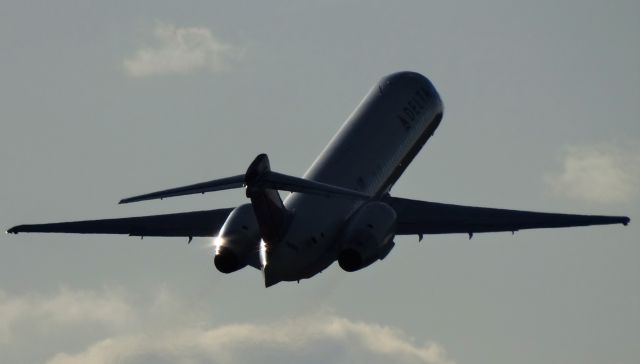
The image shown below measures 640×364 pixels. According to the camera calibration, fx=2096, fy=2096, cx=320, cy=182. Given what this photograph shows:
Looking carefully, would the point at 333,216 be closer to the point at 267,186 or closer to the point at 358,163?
the point at 358,163

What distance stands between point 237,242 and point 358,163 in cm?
1118

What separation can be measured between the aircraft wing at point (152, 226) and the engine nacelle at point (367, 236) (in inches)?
263

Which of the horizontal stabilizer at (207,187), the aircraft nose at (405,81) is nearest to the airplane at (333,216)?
the horizontal stabilizer at (207,187)

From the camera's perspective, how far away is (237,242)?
240 feet

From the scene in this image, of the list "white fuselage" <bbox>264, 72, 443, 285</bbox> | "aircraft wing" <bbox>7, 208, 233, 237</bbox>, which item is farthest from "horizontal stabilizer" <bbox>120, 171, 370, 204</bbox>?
"aircraft wing" <bbox>7, 208, 233, 237</bbox>

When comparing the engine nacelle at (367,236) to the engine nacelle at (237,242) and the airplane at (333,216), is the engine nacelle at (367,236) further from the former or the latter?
the engine nacelle at (237,242)

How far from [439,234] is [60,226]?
47.0 ft

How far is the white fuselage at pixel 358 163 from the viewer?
7438 centimetres

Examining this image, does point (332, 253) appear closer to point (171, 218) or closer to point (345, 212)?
point (345, 212)

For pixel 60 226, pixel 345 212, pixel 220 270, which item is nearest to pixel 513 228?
pixel 345 212

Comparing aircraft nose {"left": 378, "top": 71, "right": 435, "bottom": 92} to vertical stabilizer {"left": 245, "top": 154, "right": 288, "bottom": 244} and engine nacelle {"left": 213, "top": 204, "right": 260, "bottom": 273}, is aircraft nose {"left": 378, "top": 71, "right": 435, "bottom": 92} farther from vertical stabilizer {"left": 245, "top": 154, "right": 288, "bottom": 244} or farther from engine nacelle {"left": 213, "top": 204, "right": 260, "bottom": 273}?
engine nacelle {"left": 213, "top": 204, "right": 260, "bottom": 273}

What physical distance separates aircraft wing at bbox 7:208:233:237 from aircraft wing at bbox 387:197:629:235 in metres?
6.78

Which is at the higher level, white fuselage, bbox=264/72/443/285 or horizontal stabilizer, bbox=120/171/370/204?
white fuselage, bbox=264/72/443/285

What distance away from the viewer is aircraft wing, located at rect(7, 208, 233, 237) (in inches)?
3120
